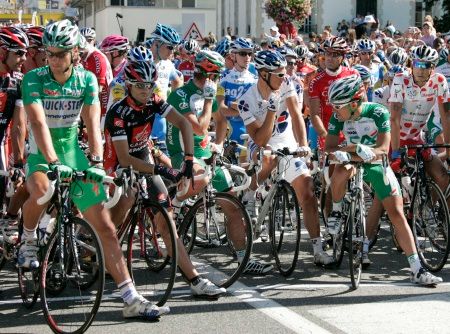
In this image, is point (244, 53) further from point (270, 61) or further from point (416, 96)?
point (270, 61)

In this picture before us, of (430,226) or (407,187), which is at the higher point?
(407,187)

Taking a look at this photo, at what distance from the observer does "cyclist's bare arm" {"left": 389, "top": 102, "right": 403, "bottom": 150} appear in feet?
29.5

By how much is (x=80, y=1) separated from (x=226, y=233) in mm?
89405

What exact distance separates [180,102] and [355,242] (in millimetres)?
2185

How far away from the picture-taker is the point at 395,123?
9.05m

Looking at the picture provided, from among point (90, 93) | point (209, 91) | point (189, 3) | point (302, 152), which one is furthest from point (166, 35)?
point (189, 3)

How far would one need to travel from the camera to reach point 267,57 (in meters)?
8.17

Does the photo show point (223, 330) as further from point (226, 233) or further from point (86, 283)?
point (226, 233)

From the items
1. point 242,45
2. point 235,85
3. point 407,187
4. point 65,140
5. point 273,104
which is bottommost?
point 407,187

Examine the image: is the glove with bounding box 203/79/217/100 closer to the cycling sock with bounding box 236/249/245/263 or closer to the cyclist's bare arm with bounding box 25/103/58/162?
the cycling sock with bounding box 236/249/245/263

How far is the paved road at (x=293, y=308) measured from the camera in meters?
6.35

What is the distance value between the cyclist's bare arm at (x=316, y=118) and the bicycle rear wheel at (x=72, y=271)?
3.54 meters

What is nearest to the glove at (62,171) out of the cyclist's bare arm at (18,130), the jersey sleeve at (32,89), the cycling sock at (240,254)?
the jersey sleeve at (32,89)

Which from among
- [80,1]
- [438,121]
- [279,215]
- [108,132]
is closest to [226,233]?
[279,215]
